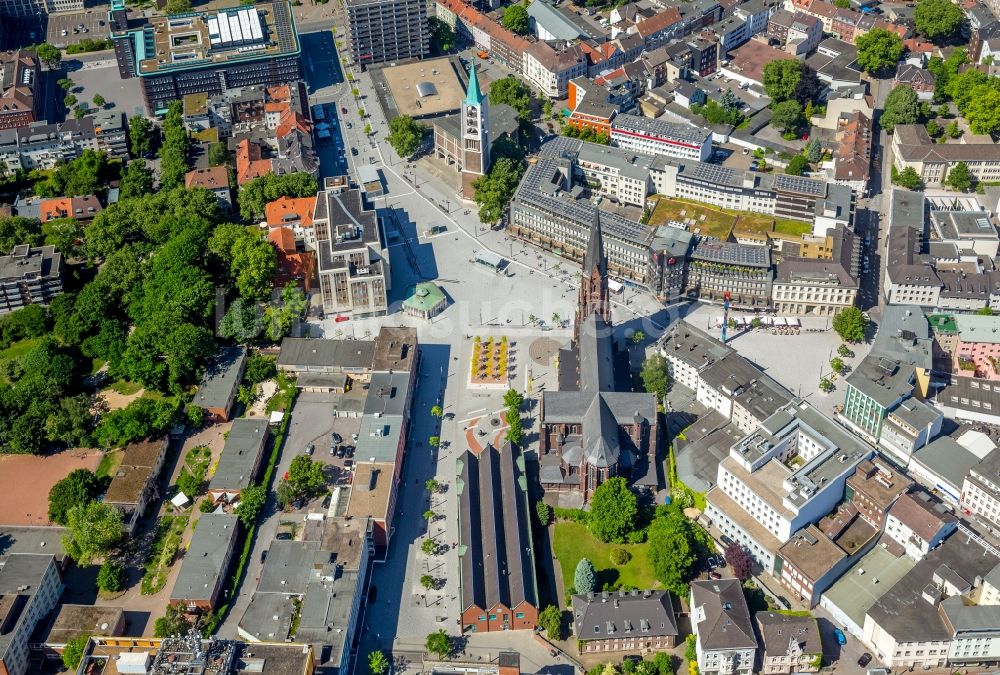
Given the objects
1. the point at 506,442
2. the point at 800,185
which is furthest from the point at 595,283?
the point at 800,185

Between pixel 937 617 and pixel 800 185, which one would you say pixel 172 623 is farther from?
pixel 800 185

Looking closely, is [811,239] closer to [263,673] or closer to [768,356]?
[768,356]

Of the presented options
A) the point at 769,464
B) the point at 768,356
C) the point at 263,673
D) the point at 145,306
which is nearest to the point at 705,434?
the point at 769,464

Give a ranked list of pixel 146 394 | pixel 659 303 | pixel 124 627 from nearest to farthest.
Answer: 1. pixel 124 627
2. pixel 146 394
3. pixel 659 303

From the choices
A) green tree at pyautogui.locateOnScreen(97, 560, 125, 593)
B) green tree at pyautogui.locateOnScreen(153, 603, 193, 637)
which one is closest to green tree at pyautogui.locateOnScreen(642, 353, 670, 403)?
green tree at pyautogui.locateOnScreen(153, 603, 193, 637)

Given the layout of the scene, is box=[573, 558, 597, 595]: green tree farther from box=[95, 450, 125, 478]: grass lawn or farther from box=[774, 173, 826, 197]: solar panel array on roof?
box=[774, 173, 826, 197]: solar panel array on roof
